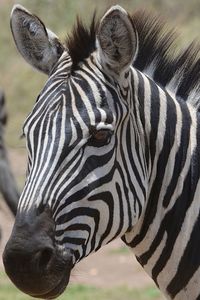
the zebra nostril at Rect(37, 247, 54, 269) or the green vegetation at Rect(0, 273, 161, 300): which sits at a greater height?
the zebra nostril at Rect(37, 247, 54, 269)

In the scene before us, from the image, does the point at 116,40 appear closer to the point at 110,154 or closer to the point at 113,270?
the point at 110,154

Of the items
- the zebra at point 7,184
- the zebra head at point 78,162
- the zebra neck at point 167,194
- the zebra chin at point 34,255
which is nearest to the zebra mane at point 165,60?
the zebra neck at point 167,194

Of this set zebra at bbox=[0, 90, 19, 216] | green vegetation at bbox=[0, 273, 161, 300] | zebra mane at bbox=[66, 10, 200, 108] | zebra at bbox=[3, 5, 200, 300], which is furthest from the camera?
zebra at bbox=[0, 90, 19, 216]

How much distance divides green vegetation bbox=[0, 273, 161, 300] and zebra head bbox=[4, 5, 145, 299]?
6.07 meters

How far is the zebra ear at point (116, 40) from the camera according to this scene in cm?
373

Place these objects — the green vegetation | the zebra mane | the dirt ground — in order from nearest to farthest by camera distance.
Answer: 1. the zebra mane
2. the green vegetation
3. the dirt ground

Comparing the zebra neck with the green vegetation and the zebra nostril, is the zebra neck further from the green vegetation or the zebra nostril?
the green vegetation

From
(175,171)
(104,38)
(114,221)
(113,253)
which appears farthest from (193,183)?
(113,253)

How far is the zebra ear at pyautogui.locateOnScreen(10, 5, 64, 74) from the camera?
407 cm

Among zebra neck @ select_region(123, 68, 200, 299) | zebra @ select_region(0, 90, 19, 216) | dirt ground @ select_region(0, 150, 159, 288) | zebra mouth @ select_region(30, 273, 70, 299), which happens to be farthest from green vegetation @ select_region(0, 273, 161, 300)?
zebra mouth @ select_region(30, 273, 70, 299)

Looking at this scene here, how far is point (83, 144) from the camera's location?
3678 millimetres

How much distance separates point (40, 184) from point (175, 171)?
2.40 ft

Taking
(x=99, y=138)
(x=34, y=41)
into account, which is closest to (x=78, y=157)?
(x=99, y=138)

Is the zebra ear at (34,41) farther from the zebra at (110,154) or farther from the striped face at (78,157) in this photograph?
the striped face at (78,157)
